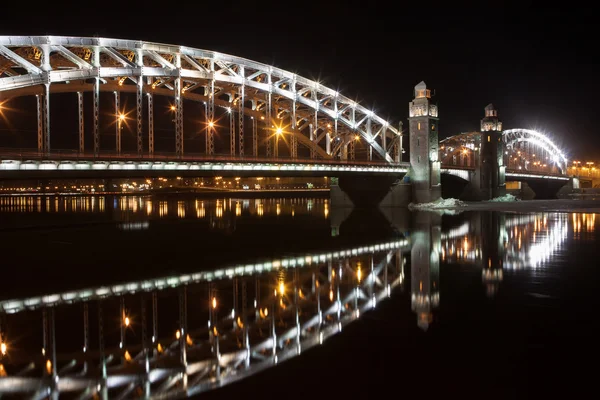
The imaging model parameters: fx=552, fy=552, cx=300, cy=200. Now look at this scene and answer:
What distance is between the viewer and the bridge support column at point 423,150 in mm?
64062

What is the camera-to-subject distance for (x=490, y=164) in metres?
86.8

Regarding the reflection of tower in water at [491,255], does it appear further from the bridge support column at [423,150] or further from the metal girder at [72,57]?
the bridge support column at [423,150]

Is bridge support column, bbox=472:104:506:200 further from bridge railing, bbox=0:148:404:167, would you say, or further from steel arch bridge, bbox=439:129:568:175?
bridge railing, bbox=0:148:404:167

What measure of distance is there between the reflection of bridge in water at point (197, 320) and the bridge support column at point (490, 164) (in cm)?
6832

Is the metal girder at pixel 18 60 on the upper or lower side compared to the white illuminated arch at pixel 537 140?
lower

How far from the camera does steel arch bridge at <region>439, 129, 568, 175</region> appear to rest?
99.1 metres

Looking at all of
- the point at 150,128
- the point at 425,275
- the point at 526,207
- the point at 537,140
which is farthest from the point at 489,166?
the point at 425,275

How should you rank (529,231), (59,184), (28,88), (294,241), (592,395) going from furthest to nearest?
1. (59,184)
2. (28,88)
3. (529,231)
4. (294,241)
5. (592,395)

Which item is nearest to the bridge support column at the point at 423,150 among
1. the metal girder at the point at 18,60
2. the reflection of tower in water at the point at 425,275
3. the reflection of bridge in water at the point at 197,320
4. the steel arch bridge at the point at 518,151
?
the steel arch bridge at the point at 518,151

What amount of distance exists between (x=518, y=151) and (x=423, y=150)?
67095 mm

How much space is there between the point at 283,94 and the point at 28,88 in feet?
75.9

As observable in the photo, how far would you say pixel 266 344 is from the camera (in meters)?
9.89

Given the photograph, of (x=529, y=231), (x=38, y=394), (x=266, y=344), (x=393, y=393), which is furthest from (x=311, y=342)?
(x=529, y=231)

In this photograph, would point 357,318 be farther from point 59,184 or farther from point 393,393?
point 59,184
